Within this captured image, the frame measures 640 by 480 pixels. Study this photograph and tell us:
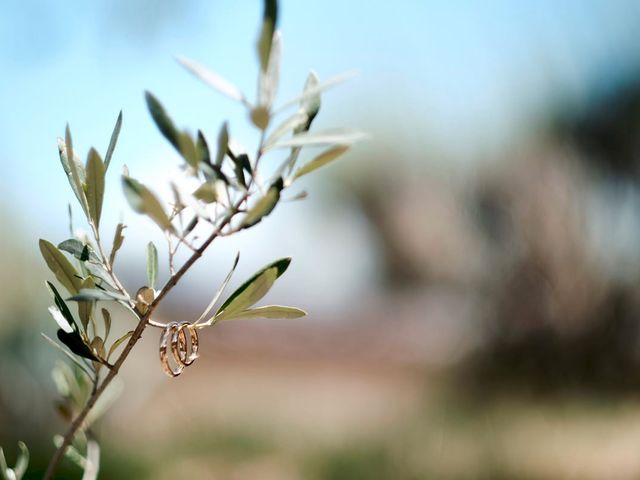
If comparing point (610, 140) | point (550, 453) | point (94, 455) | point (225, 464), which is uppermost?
point (94, 455)

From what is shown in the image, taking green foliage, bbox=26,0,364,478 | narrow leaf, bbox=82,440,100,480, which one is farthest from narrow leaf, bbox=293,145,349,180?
narrow leaf, bbox=82,440,100,480

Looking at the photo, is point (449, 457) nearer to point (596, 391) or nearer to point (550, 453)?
point (550, 453)

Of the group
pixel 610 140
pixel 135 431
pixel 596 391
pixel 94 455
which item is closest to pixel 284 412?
pixel 135 431

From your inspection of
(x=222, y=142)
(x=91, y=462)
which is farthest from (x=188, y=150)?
(x=91, y=462)

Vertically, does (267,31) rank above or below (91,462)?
above

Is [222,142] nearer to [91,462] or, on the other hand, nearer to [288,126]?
[288,126]

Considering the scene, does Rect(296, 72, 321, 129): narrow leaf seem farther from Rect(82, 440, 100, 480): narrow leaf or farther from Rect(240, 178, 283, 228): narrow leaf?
Rect(82, 440, 100, 480): narrow leaf
